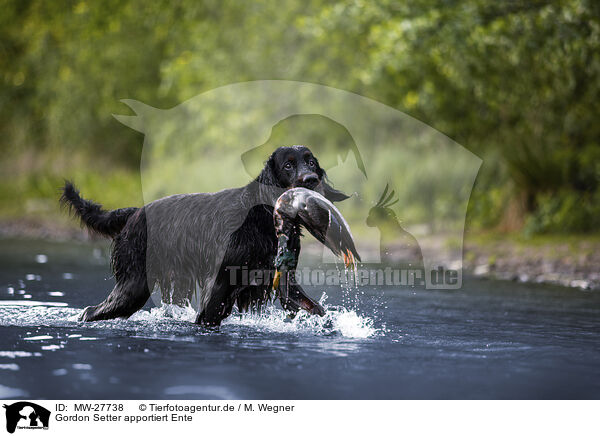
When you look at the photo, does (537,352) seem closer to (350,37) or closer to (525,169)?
(525,169)

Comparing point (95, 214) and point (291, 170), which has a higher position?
point (291, 170)

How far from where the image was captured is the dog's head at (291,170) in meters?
5.24

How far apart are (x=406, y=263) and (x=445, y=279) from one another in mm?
2067

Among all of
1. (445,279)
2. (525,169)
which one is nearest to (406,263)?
(445,279)

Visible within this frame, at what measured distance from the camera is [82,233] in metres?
15.8

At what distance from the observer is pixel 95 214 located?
613 cm

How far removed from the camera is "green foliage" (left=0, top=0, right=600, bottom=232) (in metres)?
11.3

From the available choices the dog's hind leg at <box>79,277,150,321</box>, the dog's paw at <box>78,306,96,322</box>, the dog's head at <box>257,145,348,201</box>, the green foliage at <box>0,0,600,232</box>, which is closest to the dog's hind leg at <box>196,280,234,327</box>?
the dog's hind leg at <box>79,277,150,321</box>

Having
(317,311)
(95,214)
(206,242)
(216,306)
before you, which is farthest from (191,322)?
(95,214)
